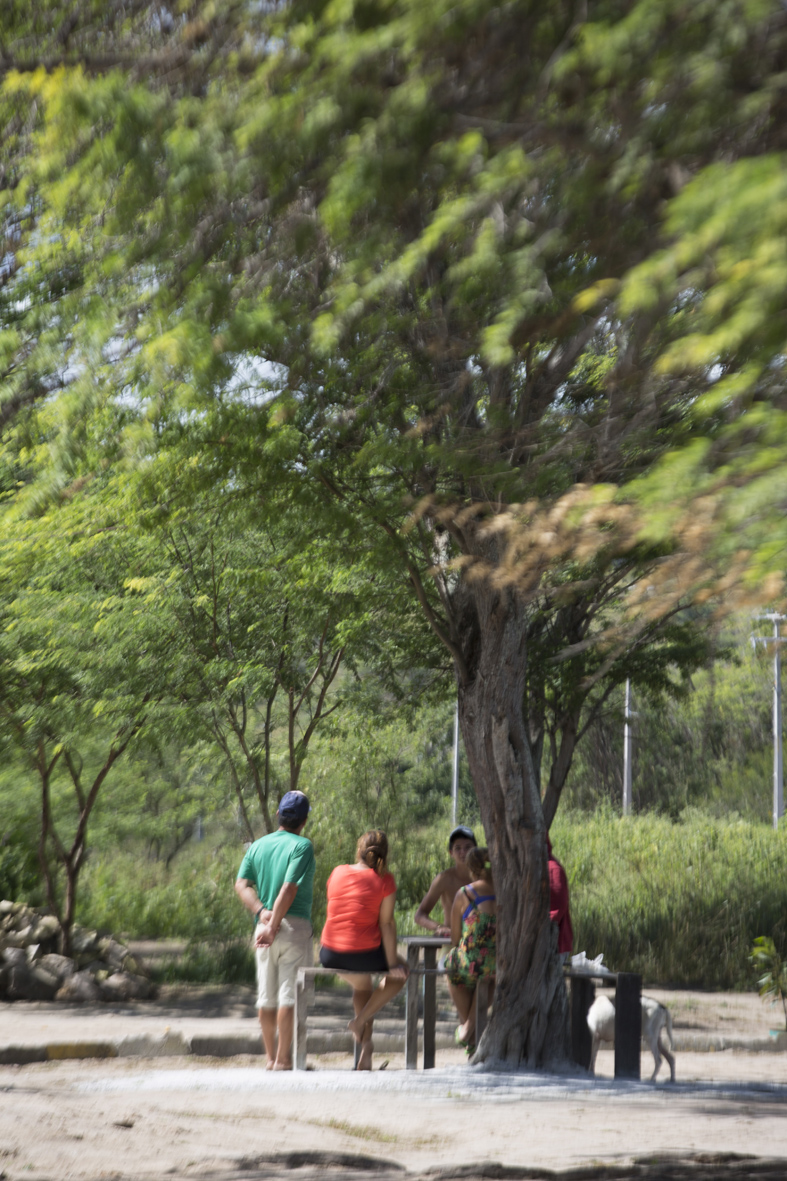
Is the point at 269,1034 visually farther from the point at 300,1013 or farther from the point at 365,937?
the point at 365,937

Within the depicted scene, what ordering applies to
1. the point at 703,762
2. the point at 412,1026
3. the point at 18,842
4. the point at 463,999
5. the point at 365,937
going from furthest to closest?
the point at 703,762
the point at 18,842
the point at 463,999
the point at 412,1026
the point at 365,937

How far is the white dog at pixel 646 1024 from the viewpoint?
8.14m

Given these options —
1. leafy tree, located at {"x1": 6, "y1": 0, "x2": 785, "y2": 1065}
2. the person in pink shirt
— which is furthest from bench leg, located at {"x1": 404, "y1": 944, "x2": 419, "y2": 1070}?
the person in pink shirt

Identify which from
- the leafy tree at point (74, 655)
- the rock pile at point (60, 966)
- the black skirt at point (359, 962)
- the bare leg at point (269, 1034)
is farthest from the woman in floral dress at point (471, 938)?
the rock pile at point (60, 966)

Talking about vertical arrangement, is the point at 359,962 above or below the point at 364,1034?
above

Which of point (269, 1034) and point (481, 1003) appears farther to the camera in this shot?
point (481, 1003)

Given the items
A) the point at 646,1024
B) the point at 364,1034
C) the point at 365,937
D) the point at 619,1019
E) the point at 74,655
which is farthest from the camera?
the point at 74,655

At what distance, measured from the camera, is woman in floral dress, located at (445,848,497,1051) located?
821cm

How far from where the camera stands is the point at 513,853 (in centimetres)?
795

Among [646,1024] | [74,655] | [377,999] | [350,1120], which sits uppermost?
[74,655]

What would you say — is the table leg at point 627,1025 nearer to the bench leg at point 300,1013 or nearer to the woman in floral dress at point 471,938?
the woman in floral dress at point 471,938

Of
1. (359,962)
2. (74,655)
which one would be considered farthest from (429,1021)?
(74,655)

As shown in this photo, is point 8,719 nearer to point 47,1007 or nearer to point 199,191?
point 47,1007

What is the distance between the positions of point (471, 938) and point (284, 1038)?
152 centimetres
